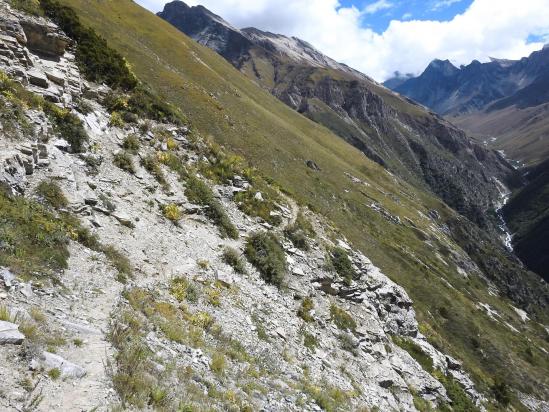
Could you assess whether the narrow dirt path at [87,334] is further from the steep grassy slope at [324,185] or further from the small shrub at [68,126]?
the steep grassy slope at [324,185]

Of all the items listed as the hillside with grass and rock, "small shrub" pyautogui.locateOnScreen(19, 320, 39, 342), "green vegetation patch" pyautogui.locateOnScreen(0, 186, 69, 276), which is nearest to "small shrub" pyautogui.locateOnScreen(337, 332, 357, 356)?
the hillside with grass and rock

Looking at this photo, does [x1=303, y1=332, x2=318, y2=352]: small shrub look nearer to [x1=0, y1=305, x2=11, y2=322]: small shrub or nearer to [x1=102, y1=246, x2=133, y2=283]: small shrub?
[x1=102, y1=246, x2=133, y2=283]: small shrub

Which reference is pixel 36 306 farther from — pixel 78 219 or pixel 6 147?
pixel 6 147

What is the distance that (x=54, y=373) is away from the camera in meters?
8.20

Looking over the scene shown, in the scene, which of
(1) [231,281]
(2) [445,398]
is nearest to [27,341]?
(1) [231,281]

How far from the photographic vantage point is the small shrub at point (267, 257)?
20.6 meters

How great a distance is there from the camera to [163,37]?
6644cm

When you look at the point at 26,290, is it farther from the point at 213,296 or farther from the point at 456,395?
the point at 456,395

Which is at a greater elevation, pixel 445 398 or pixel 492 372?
pixel 445 398

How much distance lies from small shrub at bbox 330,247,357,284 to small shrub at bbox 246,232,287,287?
4719 millimetres

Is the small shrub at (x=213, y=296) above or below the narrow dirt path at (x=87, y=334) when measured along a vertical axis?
below

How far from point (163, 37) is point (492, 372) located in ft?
228

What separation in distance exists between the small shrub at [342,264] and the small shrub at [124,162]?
1336 cm

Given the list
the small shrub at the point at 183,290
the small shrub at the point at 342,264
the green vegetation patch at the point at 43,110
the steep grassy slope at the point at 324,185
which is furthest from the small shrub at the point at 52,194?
the steep grassy slope at the point at 324,185
